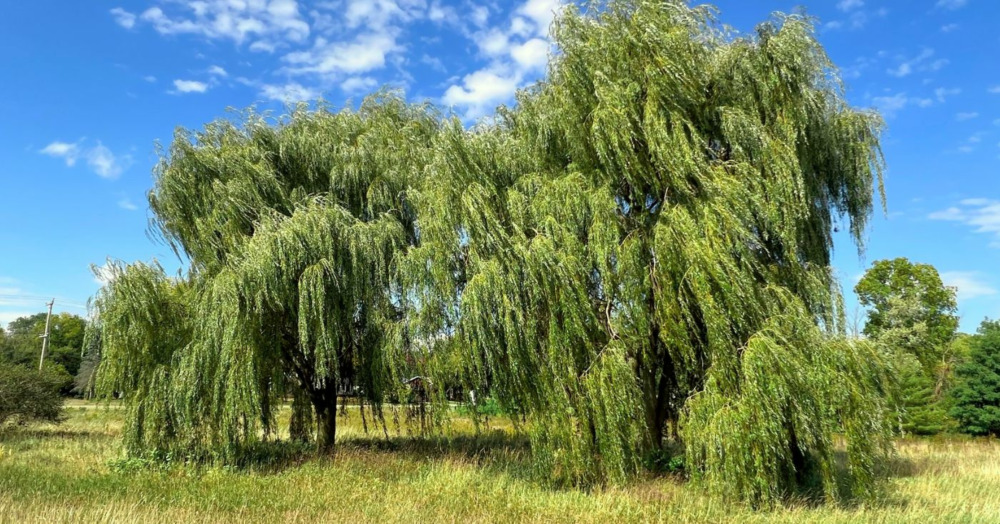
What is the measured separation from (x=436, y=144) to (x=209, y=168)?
4885 millimetres

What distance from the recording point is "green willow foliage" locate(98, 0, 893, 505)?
8328 mm

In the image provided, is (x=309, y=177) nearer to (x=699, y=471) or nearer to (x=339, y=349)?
(x=339, y=349)

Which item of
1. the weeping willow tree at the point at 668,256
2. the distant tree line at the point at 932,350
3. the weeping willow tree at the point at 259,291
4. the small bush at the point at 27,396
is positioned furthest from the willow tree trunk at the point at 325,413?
the distant tree line at the point at 932,350

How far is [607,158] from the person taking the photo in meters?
9.62

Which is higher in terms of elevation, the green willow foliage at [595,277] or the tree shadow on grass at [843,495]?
the green willow foliage at [595,277]

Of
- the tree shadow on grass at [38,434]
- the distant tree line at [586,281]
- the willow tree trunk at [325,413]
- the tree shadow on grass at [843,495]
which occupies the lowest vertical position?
the tree shadow on grass at [843,495]

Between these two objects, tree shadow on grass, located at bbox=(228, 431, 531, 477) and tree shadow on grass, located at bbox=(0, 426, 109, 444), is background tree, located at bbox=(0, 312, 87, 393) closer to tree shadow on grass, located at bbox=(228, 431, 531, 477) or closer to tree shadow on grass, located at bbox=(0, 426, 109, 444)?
tree shadow on grass, located at bbox=(0, 426, 109, 444)

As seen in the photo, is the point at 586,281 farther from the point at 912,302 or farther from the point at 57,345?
the point at 57,345

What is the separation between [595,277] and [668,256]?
1.38m

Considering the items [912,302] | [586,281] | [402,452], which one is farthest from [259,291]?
[912,302]

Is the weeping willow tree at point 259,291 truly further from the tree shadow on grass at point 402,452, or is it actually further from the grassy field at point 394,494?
the grassy field at point 394,494

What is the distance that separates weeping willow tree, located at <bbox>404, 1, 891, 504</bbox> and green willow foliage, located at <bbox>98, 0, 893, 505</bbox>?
0.12 ft

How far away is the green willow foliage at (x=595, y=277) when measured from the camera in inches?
328

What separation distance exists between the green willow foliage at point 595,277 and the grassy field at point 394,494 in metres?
0.54
